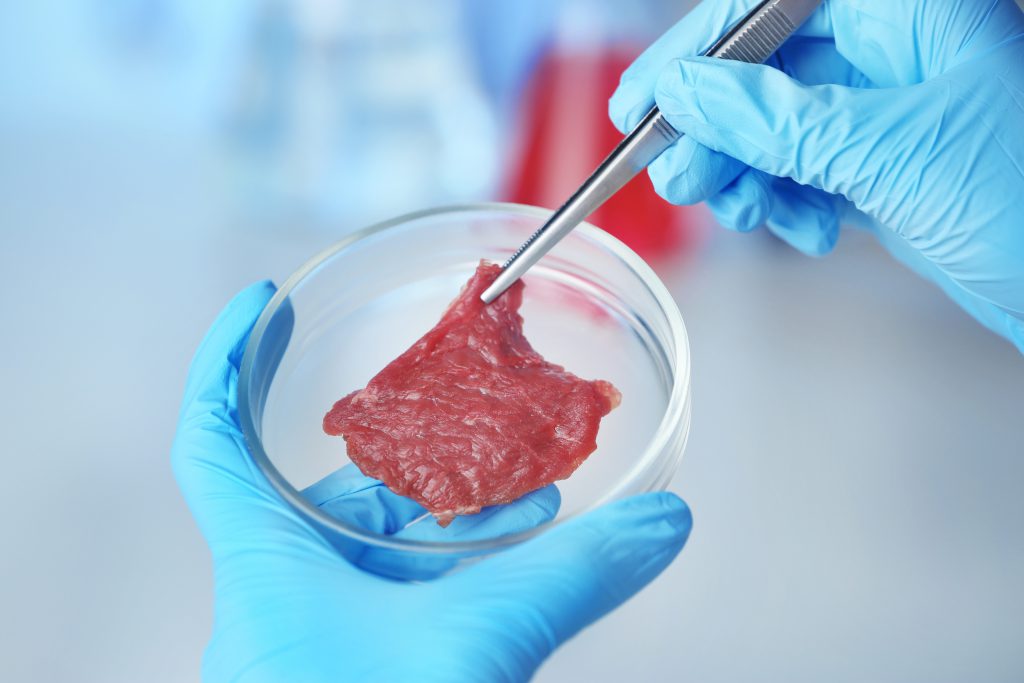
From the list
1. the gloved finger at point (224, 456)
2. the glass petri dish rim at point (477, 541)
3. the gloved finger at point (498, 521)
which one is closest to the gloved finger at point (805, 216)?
the glass petri dish rim at point (477, 541)

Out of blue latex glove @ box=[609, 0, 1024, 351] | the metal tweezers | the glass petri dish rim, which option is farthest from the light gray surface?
the metal tweezers

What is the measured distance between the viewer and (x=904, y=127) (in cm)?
176

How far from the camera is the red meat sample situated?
68.4 inches

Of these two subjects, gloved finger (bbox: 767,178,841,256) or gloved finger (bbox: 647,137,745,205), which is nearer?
gloved finger (bbox: 647,137,745,205)

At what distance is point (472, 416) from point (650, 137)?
0.66 meters

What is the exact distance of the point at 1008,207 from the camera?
1.79 meters

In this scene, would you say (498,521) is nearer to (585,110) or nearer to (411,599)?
(411,599)

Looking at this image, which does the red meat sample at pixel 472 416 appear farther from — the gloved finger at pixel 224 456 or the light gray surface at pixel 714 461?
the light gray surface at pixel 714 461

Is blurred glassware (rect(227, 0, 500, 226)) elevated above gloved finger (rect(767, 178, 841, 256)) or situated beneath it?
elevated above

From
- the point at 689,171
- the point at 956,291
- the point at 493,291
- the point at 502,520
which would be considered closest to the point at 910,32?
the point at 689,171

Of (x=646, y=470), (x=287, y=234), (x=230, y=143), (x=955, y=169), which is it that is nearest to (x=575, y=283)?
(x=646, y=470)

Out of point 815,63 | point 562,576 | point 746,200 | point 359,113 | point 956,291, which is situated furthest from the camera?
point 359,113

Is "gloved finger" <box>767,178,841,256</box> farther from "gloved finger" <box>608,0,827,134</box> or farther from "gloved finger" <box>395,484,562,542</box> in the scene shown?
"gloved finger" <box>395,484,562,542</box>

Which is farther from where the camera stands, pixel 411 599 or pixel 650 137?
pixel 650 137
